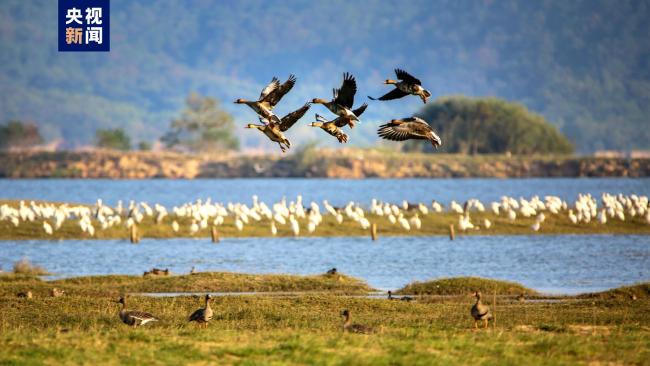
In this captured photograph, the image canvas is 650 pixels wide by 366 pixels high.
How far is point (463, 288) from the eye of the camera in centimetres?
3023

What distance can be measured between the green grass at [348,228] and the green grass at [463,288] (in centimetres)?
2250

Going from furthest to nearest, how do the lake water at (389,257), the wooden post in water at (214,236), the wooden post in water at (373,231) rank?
the wooden post in water at (373,231)
the wooden post in water at (214,236)
the lake water at (389,257)

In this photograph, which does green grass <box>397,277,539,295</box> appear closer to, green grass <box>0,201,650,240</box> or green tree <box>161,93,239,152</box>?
green grass <box>0,201,650,240</box>

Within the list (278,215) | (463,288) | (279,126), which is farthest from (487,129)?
(279,126)

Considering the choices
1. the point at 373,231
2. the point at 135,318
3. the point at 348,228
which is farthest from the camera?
the point at 348,228

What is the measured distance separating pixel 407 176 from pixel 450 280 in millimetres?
135348

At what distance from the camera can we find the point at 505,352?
1709cm

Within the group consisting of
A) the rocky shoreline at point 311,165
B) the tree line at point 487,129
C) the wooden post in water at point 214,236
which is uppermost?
the tree line at point 487,129

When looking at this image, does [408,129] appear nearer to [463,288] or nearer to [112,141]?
[463,288]

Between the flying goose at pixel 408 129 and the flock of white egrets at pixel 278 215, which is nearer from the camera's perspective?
the flying goose at pixel 408 129

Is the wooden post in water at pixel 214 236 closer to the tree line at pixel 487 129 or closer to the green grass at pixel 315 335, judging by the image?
the green grass at pixel 315 335

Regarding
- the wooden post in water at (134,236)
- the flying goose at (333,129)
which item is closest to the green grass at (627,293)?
the flying goose at (333,129)

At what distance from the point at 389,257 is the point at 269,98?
2655 cm

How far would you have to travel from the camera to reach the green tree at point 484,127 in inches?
6339
